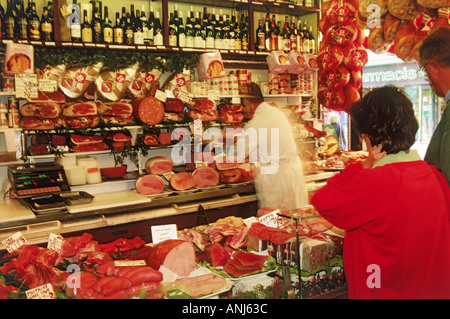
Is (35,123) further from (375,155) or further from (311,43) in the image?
(311,43)

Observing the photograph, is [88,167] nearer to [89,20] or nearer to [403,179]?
[89,20]

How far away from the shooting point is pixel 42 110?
3.93 metres

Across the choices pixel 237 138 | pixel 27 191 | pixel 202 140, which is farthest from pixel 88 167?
pixel 237 138

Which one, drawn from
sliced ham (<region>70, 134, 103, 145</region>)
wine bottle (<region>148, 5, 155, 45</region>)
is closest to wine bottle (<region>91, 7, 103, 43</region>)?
wine bottle (<region>148, 5, 155, 45</region>)

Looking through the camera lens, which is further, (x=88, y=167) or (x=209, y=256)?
(x=88, y=167)

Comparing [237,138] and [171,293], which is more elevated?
[237,138]

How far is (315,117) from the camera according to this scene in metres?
6.04

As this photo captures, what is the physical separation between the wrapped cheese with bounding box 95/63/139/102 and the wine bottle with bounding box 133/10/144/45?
0.84ft

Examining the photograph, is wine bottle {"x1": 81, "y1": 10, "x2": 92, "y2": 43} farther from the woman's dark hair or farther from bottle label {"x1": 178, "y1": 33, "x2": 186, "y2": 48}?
the woman's dark hair

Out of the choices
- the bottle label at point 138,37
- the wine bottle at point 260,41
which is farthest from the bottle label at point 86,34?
the wine bottle at point 260,41

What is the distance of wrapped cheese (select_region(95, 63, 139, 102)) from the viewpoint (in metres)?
4.29

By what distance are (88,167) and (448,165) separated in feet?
11.2

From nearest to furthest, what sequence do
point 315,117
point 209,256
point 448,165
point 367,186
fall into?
point 367,186, point 448,165, point 209,256, point 315,117

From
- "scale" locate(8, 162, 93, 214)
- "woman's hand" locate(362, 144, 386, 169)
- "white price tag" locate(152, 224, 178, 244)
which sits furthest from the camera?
"scale" locate(8, 162, 93, 214)
